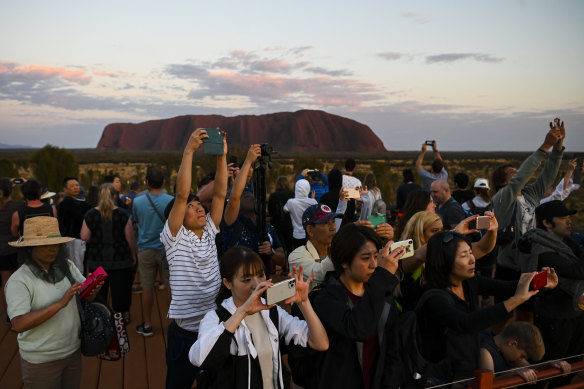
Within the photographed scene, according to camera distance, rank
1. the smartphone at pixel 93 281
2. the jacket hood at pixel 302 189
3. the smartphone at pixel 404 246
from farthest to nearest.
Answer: the jacket hood at pixel 302 189 → the smartphone at pixel 93 281 → the smartphone at pixel 404 246

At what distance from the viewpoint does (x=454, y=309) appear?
206cm

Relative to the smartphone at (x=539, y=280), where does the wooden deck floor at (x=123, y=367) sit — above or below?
below

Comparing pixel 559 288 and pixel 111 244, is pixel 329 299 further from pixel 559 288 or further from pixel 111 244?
pixel 111 244

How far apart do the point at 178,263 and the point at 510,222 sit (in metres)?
3.33

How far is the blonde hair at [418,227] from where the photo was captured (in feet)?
9.77

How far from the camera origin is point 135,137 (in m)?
124

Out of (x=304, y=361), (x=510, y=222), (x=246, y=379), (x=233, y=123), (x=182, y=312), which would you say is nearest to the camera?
(x=246, y=379)

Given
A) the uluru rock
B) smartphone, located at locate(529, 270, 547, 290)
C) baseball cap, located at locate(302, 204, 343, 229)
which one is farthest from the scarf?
the uluru rock

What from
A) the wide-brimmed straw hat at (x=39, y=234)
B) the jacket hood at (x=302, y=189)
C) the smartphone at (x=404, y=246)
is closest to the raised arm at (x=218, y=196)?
the wide-brimmed straw hat at (x=39, y=234)

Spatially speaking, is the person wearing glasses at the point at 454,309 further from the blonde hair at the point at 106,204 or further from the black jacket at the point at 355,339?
the blonde hair at the point at 106,204

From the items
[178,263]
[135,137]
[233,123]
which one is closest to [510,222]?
[178,263]

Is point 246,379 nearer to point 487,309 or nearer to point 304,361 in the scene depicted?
point 304,361

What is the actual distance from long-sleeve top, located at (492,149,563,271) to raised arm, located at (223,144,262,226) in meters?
2.39

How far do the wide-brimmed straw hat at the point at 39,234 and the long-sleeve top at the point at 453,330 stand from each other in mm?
2024
